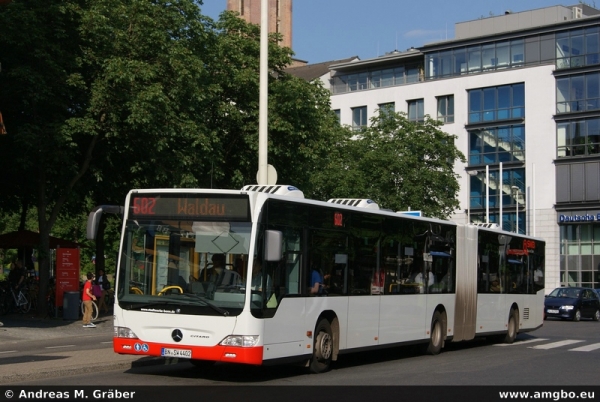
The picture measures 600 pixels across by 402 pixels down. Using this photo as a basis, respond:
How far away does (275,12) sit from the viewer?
328 feet

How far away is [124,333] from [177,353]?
3.03 ft

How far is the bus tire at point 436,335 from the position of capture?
18.9 meters

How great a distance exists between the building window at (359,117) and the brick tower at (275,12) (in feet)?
91.5

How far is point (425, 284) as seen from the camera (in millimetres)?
18578

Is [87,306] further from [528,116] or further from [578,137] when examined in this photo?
[528,116]

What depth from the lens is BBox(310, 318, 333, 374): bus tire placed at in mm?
14383

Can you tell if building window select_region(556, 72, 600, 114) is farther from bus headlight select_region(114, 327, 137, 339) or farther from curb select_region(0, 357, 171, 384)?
bus headlight select_region(114, 327, 137, 339)

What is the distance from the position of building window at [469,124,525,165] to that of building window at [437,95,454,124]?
2166 mm

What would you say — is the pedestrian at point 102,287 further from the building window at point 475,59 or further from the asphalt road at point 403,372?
the building window at point 475,59

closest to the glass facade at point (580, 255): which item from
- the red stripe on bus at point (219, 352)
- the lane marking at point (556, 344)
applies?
the lane marking at point (556, 344)
